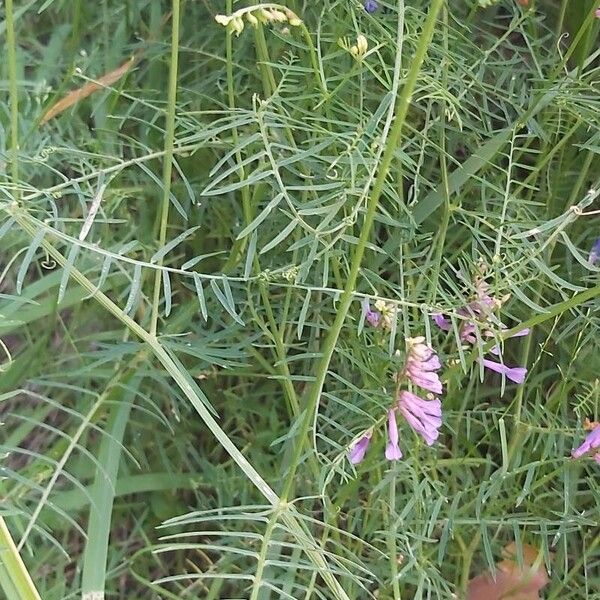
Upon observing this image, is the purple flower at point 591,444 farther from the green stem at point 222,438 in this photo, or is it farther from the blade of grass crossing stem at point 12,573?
the blade of grass crossing stem at point 12,573

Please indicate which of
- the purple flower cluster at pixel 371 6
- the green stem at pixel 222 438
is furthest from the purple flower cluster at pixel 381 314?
the purple flower cluster at pixel 371 6

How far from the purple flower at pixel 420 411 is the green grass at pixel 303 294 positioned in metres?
0.04

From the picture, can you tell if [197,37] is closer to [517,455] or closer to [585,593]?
[517,455]

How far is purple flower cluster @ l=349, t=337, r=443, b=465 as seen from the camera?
0.60 metres

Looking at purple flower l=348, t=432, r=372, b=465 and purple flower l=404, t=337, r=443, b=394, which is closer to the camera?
purple flower l=404, t=337, r=443, b=394

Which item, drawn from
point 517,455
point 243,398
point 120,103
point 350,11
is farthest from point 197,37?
point 517,455

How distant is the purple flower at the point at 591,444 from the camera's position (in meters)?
0.71

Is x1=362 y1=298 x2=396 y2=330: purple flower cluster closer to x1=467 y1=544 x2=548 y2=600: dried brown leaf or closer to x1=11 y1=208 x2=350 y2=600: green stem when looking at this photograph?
x1=11 y1=208 x2=350 y2=600: green stem

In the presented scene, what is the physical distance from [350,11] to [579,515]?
0.54m

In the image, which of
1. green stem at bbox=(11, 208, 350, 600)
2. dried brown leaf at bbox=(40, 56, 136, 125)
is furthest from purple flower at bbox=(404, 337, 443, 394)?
dried brown leaf at bbox=(40, 56, 136, 125)

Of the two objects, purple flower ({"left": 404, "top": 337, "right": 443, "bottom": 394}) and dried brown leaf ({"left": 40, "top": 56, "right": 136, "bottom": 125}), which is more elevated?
dried brown leaf ({"left": 40, "top": 56, "right": 136, "bottom": 125})

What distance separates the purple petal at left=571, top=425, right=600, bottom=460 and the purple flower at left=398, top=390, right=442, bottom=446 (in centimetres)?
16

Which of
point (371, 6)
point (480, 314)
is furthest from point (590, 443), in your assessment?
point (371, 6)

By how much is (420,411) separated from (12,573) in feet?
1.16
